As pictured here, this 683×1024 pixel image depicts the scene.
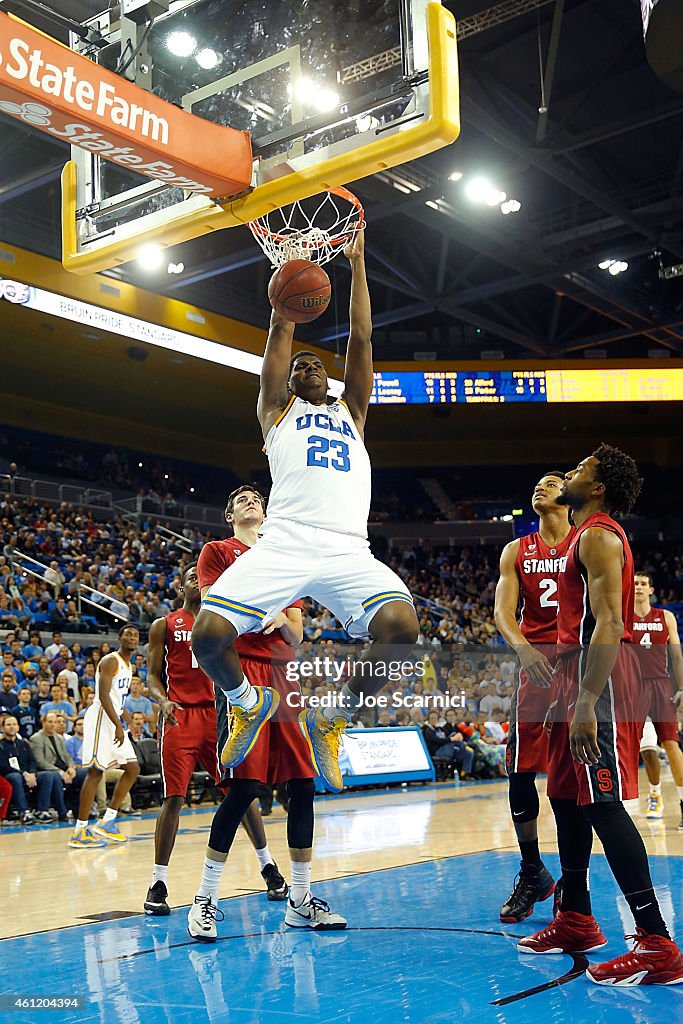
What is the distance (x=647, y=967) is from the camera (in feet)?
12.5

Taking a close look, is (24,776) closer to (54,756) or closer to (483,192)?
(54,756)

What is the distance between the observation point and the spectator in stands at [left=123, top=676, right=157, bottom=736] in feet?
40.2

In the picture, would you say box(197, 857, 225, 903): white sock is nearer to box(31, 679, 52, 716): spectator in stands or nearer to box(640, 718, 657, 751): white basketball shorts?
box(640, 718, 657, 751): white basketball shorts

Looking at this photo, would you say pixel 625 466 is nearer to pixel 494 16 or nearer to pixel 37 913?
pixel 37 913

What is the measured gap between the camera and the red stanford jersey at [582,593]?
166 inches

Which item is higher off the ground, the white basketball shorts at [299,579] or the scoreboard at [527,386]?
the scoreboard at [527,386]

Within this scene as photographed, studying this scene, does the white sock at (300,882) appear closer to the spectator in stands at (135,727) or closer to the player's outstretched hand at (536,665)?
the player's outstretched hand at (536,665)

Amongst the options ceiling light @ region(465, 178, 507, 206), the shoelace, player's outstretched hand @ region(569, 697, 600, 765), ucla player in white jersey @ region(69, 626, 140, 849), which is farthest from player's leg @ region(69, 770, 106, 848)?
ceiling light @ region(465, 178, 507, 206)

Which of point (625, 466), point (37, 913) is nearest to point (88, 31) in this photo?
point (625, 466)

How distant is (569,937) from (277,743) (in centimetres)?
173

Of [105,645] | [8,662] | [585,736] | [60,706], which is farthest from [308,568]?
[105,645]

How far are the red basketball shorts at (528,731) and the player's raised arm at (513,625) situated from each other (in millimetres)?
96

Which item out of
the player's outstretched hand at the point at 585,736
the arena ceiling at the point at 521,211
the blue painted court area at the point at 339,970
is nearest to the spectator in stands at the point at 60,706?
the blue painted court area at the point at 339,970

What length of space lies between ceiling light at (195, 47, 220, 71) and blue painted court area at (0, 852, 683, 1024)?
16.2 feet
